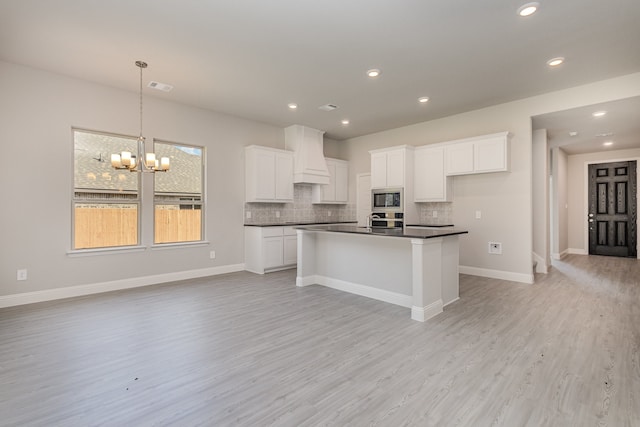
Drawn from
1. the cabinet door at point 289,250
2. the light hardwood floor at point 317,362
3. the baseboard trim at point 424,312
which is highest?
the cabinet door at point 289,250

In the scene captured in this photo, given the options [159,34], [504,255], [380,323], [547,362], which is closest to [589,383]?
[547,362]

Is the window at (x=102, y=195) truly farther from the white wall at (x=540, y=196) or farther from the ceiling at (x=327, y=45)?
the white wall at (x=540, y=196)

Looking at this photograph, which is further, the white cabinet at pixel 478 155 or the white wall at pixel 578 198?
the white wall at pixel 578 198

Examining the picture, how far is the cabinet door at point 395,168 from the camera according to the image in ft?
19.8

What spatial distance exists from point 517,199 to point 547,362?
11.0ft

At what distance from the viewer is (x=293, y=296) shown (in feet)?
13.8

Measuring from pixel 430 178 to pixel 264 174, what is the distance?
10.2ft

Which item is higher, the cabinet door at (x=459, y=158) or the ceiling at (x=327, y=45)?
the ceiling at (x=327, y=45)

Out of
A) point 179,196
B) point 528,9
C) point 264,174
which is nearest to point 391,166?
point 264,174

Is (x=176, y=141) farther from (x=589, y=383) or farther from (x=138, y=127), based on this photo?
(x=589, y=383)

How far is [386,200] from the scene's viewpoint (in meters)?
6.23

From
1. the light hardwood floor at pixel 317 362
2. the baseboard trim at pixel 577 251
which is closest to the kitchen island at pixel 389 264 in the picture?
the light hardwood floor at pixel 317 362

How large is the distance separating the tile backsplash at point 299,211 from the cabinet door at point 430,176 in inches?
75.8

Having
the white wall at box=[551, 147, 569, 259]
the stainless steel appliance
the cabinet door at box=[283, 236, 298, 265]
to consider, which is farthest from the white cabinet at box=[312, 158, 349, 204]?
the white wall at box=[551, 147, 569, 259]
